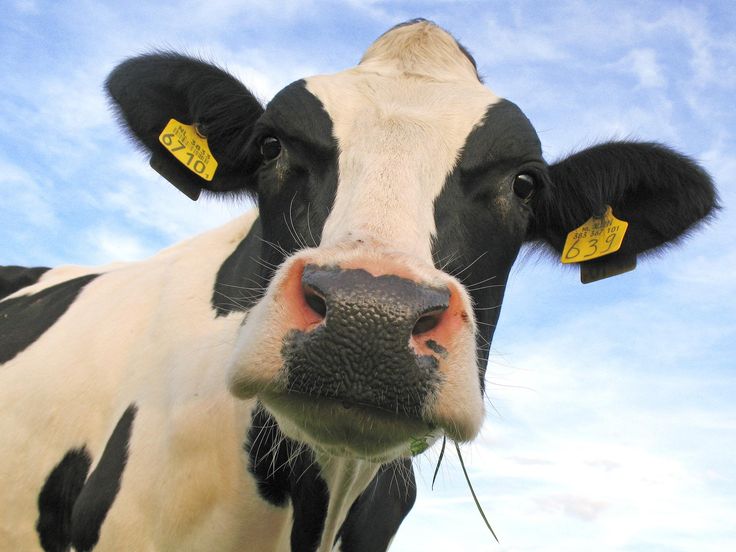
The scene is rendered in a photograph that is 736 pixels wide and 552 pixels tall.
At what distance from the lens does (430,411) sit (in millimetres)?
2551

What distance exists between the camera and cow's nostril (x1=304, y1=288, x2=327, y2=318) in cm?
251

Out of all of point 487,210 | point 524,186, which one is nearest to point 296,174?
point 487,210

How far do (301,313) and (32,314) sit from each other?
4.37m

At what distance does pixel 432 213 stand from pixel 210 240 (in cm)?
230

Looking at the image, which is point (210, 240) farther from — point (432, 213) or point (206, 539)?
point (432, 213)

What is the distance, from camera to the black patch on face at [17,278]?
7430 mm

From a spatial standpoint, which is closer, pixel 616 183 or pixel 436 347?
pixel 436 347

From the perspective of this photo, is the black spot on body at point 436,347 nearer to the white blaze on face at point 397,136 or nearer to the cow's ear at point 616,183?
the white blaze on face at point 397,136

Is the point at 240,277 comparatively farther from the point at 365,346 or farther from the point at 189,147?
the point at 365,346

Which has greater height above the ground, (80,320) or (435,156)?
(435,156)

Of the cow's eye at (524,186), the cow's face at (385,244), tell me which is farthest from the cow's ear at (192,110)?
the cow's eye at (524,186)

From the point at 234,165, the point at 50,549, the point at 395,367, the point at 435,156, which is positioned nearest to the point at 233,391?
the point at 395,367

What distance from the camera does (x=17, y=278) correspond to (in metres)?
7.54

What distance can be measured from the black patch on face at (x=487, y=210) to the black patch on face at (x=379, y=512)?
1.11 m
